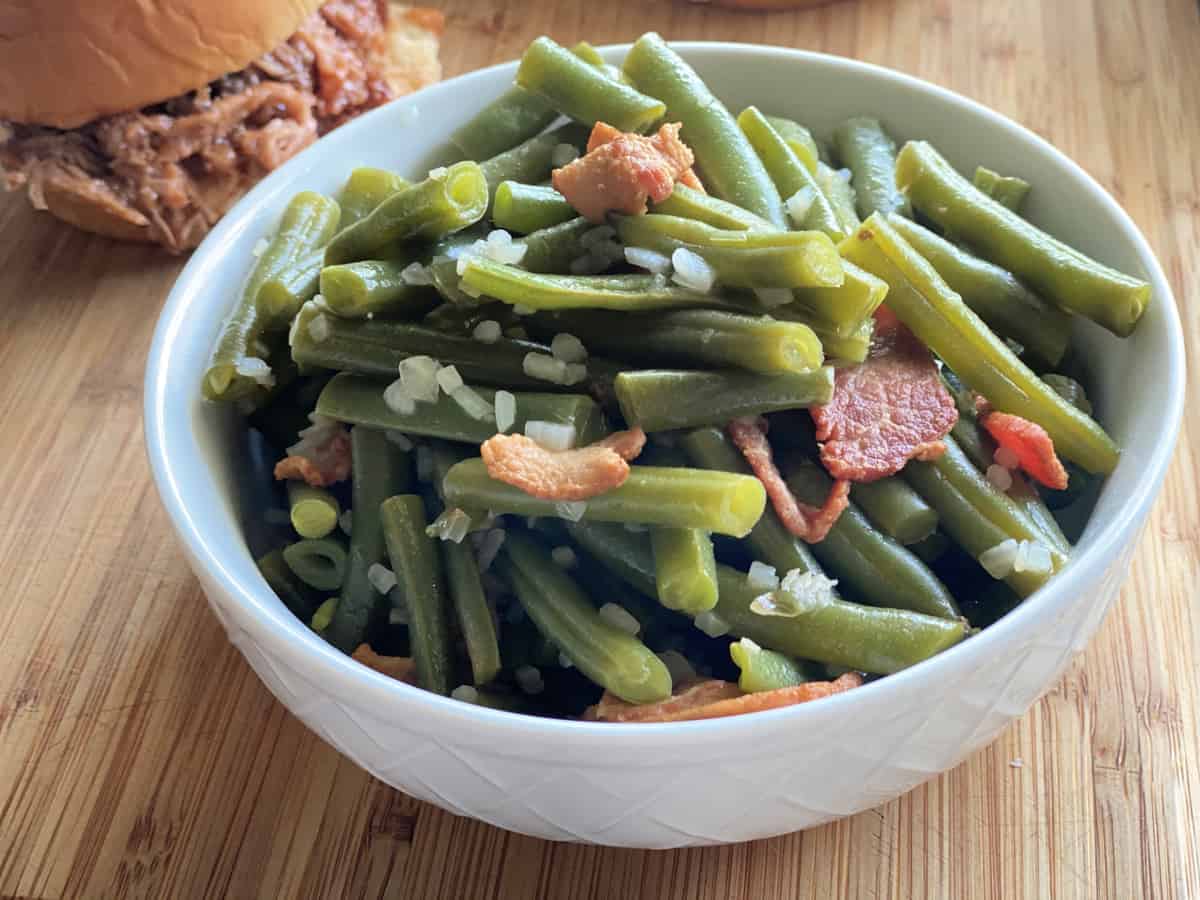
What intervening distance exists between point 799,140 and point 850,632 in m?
0.97

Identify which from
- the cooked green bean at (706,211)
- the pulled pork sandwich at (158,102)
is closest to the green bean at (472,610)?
the cooked green bean at (706,211)

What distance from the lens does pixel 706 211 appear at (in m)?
1.73

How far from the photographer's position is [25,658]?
6.75 ft

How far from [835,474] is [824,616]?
0.19 meters

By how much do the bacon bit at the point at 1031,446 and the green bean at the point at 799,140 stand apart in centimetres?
56

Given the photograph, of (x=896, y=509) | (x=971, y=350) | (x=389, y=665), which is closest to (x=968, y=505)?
(x=896, y=509)

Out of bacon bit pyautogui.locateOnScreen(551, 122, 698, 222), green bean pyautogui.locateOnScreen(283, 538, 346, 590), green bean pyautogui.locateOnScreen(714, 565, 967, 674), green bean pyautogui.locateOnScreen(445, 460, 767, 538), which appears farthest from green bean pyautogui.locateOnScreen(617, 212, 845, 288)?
green bean pyautogui.locateOnScreen(283, 538, 346, 590)

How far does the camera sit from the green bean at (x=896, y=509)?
161cm

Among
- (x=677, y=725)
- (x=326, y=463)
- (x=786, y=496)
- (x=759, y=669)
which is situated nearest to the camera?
(x=677, y=725)

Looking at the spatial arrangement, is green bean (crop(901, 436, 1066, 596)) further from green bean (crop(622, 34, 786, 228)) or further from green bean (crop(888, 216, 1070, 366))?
green bean (crop(622, 34, 786, 228))

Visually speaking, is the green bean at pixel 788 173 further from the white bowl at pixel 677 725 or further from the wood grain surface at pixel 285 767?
the wood grain surface at pixel 285 767

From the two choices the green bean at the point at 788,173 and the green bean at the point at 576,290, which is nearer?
the green bean at the point at 576,290

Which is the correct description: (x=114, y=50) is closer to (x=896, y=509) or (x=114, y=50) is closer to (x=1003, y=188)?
(x=1003, y=188)

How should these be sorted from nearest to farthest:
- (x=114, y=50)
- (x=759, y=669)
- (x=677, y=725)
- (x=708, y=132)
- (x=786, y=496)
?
(x=677, y=725) < (x=759, y=669) < (x=786, y=496) < (x=708, y=132) < (x=114, y=50)
